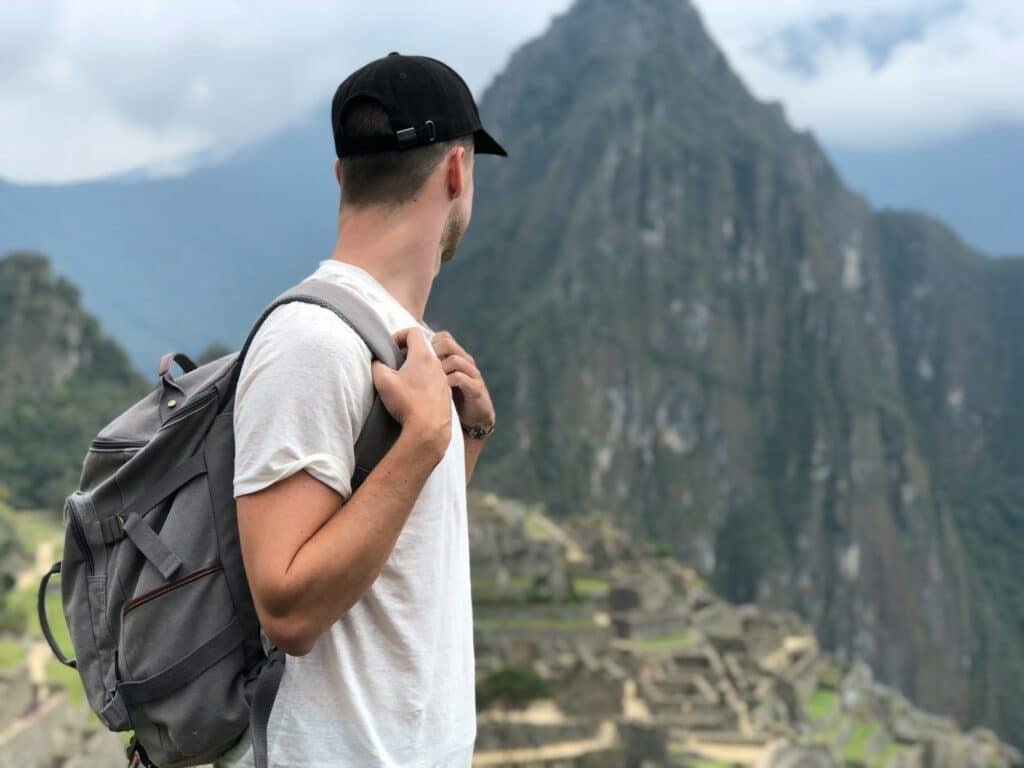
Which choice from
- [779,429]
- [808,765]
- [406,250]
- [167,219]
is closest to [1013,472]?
[779,429]

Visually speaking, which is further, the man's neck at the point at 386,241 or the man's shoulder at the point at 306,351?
the man's neck at the point at 386,241

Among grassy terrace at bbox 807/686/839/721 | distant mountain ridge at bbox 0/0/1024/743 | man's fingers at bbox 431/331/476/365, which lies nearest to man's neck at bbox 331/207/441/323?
man's fingers at bbox 431/331/476/365

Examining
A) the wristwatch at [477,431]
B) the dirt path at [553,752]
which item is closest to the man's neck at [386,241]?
the wristwatch at [477,431]

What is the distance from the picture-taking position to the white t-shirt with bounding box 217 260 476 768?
1.93m

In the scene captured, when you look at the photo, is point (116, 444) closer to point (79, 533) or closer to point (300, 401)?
point (79, 533)

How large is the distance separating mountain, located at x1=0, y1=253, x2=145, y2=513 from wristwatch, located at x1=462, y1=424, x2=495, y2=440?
33873 millimetres

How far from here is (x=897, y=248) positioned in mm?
119250

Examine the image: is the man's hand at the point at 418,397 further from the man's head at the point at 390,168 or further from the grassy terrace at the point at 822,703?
the grassy terrace at the point at 822,703

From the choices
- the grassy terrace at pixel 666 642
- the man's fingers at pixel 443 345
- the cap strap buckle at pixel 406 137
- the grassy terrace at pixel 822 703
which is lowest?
the grassy terrace at pixel 822 703

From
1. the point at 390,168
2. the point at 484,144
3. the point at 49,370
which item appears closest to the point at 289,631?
the point at 390,168

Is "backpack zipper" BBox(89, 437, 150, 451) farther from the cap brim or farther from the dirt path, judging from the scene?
the dirt path

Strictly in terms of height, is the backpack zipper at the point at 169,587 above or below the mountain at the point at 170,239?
below

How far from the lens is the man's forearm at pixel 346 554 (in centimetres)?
188

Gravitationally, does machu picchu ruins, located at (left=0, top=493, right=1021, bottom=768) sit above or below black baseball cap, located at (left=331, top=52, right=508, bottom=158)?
below
